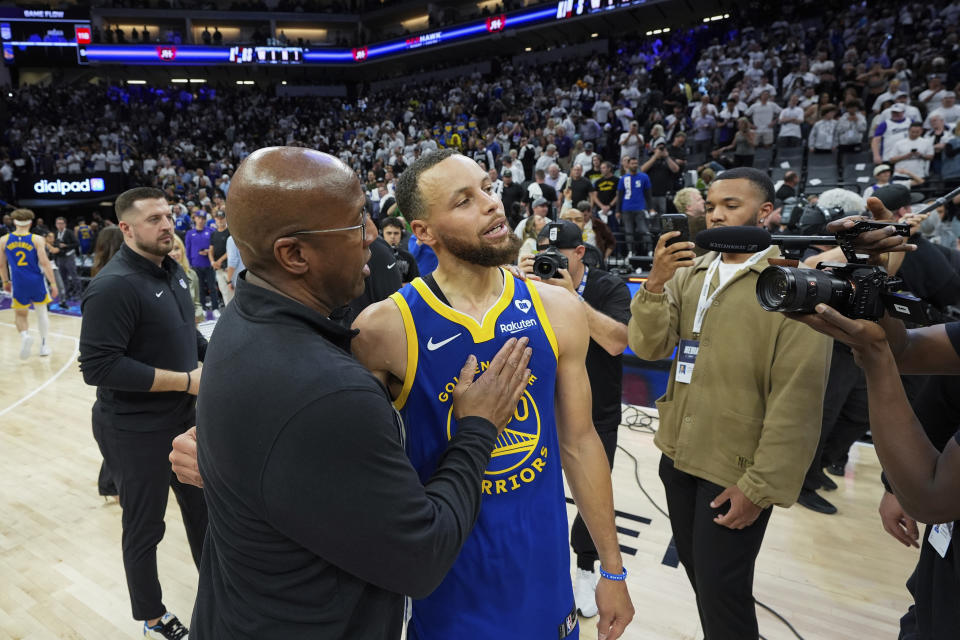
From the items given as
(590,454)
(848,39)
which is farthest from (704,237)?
(848,39)

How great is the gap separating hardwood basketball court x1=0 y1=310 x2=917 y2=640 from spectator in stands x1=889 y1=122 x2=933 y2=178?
15.9 feet

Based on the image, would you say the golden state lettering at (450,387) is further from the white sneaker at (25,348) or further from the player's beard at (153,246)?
the white sneaker at (25,348)

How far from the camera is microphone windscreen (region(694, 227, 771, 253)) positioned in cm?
148

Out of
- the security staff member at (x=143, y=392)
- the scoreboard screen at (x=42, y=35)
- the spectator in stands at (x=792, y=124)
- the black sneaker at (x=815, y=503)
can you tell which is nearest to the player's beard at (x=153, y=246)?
the security staff member at (x=143, y=392)

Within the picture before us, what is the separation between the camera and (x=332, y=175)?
3.49ft

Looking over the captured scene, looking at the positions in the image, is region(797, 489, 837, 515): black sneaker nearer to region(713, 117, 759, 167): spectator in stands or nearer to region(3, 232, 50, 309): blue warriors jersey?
region(713, 117, 759, 167): spectator in stands

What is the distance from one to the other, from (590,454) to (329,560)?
835 mm

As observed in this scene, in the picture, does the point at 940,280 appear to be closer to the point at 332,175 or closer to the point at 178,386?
the point at 332,175

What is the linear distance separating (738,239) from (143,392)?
2.48 meters

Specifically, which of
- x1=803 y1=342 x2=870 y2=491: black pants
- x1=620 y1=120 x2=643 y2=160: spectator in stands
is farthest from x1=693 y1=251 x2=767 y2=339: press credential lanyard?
x1=620 y1=120 x2=643 y2=160: spectator in stands

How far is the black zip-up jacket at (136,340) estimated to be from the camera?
7.70 feet

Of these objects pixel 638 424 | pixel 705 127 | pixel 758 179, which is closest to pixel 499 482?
pixel 758 179

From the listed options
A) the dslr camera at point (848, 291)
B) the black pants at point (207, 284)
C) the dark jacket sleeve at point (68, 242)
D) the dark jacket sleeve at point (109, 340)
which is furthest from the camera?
the dark jacket sleeve at point (68, 242)

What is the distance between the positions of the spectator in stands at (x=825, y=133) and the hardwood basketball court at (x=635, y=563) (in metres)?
6.17
